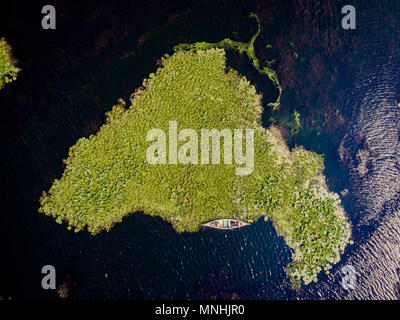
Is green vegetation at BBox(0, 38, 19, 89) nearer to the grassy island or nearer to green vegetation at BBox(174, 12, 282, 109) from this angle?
the grassy island

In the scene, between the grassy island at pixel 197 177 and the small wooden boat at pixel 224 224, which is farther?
the small wooden boat at pixel 224 224

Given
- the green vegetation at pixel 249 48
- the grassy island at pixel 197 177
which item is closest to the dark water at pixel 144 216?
the green vegetation at pixel 249 48

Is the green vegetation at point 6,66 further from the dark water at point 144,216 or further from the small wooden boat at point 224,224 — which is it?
the small wooden boat at point 224,224

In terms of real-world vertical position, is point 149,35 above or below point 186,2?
below

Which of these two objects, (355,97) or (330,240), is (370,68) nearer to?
(355,97)

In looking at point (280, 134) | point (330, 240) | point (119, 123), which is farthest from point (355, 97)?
point (119, 123)

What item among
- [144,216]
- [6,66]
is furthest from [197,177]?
[6,66]

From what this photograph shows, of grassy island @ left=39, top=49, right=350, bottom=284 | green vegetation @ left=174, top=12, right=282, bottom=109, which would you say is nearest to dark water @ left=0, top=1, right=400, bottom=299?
green vegetation @ left=174, top=12, right=282, bottom=109
